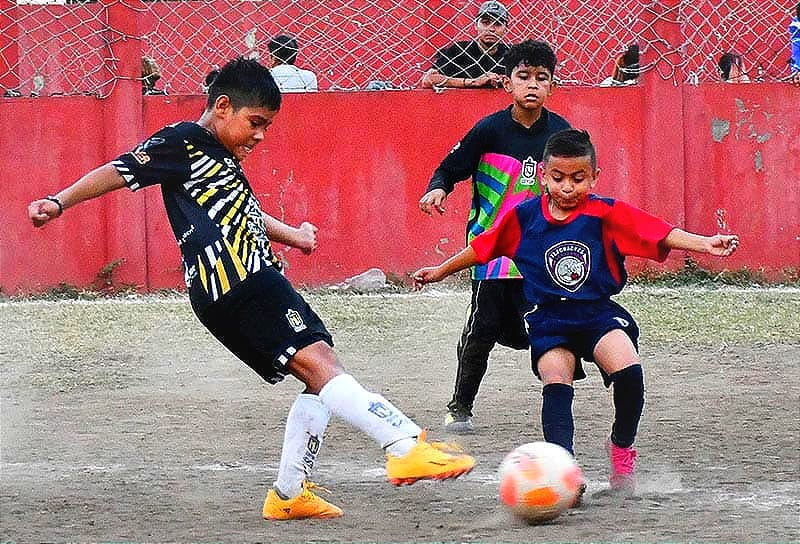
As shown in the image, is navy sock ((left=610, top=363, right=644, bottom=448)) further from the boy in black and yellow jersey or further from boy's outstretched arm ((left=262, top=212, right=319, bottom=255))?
boy's outstretched arm ((left=262, top=212, right=319, bottom=255))

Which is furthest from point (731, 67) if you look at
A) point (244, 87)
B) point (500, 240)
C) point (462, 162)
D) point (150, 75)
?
point (244, 87)

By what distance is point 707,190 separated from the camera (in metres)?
11.0

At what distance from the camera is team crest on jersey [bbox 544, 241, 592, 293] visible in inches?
188

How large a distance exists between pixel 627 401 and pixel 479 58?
653 centimetres

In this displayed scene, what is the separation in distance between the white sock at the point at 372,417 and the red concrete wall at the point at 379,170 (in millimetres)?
6553

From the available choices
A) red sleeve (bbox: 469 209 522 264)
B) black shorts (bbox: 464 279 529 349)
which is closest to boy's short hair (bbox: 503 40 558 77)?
black shorts (bbox: 464 279 529 349)

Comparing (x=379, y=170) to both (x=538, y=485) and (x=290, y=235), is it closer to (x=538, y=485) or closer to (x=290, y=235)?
(x=290, y=235)

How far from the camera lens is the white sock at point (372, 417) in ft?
13.9

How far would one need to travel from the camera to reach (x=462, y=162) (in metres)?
5.93

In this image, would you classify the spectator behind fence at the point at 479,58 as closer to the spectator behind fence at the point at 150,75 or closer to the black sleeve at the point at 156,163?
the spectator behind fence at the point at 150,75


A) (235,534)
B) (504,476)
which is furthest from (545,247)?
(235,534)

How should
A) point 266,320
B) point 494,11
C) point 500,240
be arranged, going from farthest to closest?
point 494,11
point 500,240
point 266,320

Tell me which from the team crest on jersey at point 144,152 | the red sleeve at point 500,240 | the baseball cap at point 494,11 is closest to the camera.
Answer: the team crest on jersey at point 144,152

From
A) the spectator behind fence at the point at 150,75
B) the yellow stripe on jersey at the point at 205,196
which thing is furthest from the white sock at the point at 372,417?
the spectator behind fence at the point at 150,75
